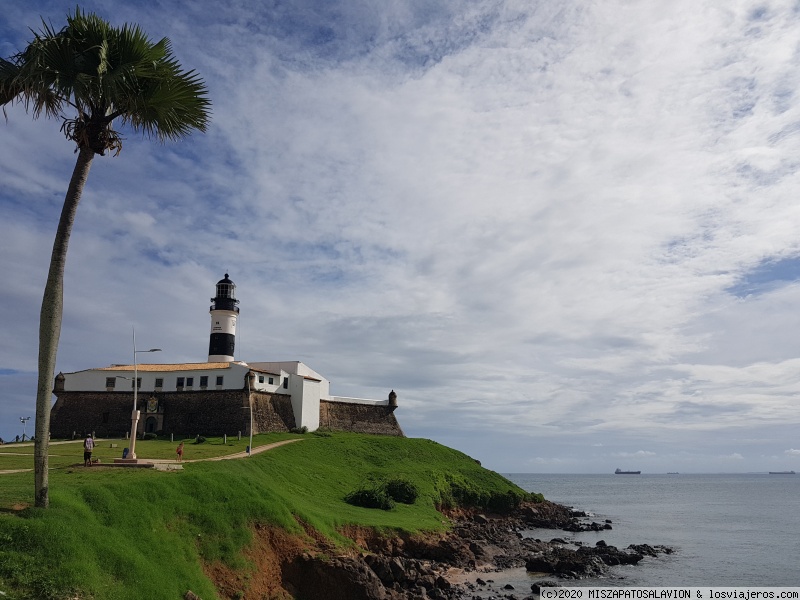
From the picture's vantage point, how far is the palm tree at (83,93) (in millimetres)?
19094

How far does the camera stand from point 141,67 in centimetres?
2000

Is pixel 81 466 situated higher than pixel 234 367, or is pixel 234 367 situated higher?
pixel 234 367

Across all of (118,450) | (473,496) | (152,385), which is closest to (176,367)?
(152,385)

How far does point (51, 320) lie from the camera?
19203 millimetres

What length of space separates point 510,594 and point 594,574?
8690 mm

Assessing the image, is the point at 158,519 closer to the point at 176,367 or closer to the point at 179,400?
the point at 179,400

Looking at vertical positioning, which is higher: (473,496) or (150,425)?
(150,425)

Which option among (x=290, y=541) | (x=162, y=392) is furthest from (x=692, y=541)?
(x=162, y=392)

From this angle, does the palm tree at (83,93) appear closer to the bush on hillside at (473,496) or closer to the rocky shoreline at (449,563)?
the rocky shoreline at (449,563)

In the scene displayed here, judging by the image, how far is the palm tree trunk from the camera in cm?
1900

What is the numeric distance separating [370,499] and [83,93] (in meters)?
33.9

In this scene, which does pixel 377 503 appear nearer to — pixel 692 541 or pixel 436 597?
pixel 436 597

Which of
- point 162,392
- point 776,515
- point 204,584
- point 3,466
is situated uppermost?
point 162,392

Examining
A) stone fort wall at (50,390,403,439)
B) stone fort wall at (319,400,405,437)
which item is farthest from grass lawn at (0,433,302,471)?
stone fort wall at (319,400,405,437)
